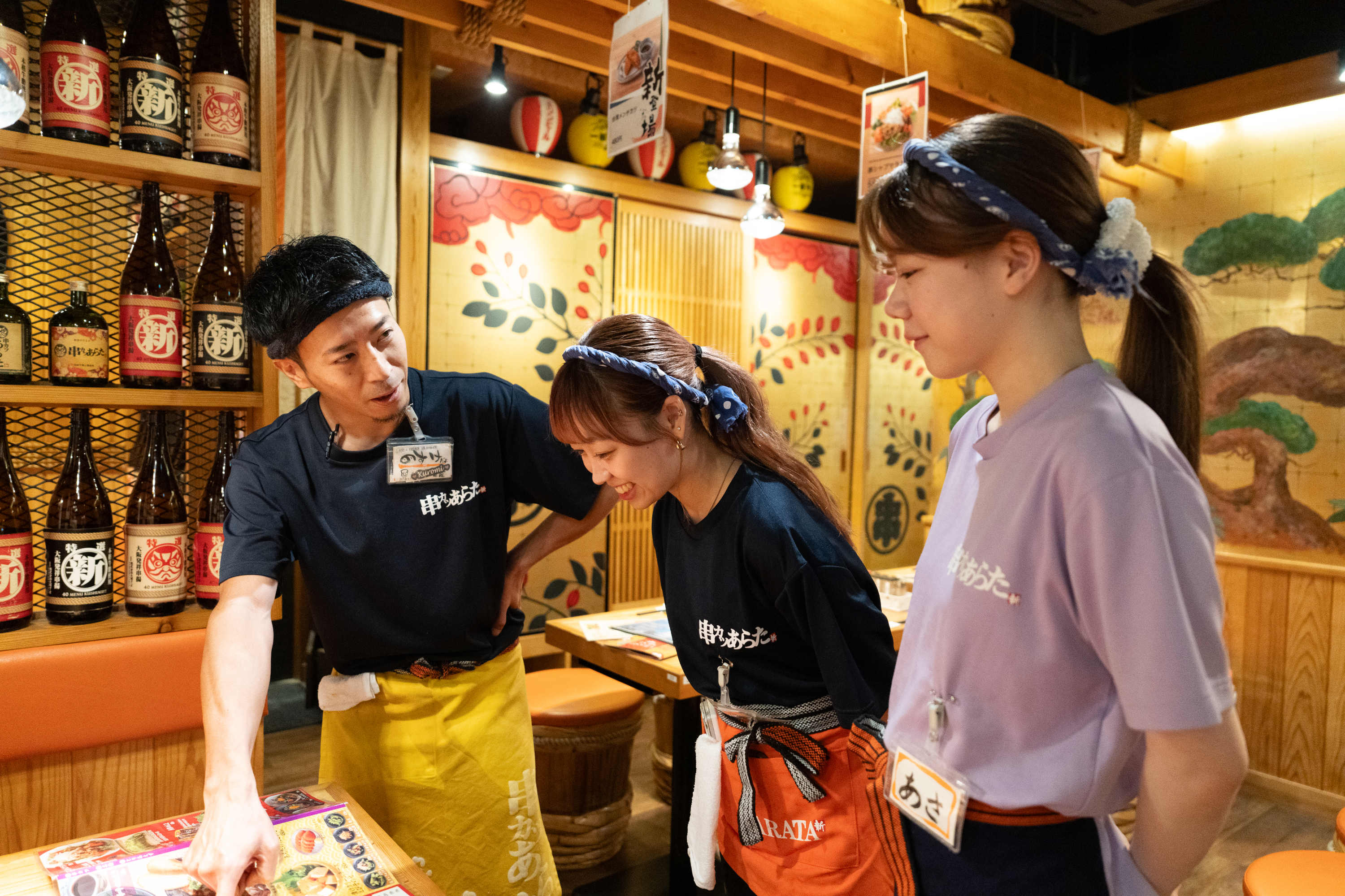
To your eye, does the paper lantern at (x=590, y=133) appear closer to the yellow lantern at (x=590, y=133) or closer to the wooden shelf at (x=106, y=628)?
the yellow lantern at (x=590, y=133)

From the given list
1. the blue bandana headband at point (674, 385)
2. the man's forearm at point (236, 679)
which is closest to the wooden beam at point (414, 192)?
the man's forearm at point (236, 679)

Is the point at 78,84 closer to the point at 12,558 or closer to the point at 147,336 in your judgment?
the point at 147,336

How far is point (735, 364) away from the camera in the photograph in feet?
5.11

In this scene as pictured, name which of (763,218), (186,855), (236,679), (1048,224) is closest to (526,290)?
(763,218)

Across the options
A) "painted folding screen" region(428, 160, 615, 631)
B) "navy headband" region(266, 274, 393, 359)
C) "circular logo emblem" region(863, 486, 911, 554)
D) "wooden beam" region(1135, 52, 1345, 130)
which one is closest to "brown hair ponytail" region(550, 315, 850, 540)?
"navy headband" region(266, 274, 393, 359)

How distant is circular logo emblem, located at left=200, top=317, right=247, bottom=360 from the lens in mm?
1836

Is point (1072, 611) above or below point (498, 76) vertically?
below

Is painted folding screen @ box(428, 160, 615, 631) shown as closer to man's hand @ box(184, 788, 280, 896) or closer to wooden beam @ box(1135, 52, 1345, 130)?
wooden beam @ box(1135, 52, 1345, 130)

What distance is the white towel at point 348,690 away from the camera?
Answer: 1.63 m

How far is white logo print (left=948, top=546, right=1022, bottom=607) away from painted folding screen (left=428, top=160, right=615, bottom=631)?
3.39 metres

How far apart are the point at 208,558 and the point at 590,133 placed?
128 inches

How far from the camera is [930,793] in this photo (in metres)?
0.96

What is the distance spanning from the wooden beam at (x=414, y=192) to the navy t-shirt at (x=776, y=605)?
2859 millimetres

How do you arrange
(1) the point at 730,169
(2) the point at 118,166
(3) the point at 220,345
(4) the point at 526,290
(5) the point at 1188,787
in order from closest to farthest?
(5) the point at 1188,787 → (2) the point at 118,166 → (3) the point at 220,345 → (1) the point at 730,169 → (4) the point at 526,290
